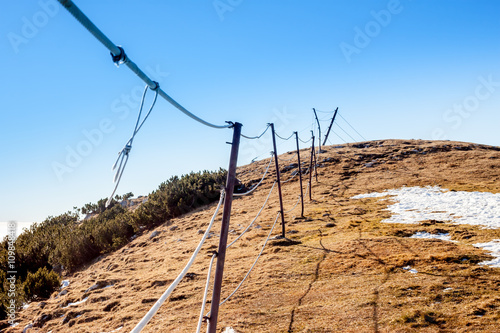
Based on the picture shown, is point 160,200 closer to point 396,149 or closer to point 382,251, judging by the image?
point 382,251

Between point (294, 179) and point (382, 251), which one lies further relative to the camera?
point (294, 179)

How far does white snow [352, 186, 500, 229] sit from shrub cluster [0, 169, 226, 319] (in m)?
8.03

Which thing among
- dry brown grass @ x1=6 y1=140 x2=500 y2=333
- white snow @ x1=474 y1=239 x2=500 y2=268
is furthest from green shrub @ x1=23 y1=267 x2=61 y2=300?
white snow @ x1=474 y1=239 x2=500 y2=268

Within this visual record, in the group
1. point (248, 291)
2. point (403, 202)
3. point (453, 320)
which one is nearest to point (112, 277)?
point (248, 291)

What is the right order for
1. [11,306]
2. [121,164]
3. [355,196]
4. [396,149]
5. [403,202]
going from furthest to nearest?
1. [396,149]
2. [355,196]
3. [403,202]
4. [11,306]
5. [121,164]

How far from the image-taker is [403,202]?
11.8 metres

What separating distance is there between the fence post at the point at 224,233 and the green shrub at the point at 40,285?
8.55 metres

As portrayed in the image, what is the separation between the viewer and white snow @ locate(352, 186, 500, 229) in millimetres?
8742

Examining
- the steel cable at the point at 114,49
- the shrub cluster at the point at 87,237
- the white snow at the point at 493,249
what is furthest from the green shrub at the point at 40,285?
the white snow at the point at 493,249

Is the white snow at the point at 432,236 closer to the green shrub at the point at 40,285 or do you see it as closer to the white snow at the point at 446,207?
the white snow at the point at 446,207

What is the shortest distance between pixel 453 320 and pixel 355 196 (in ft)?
34.9

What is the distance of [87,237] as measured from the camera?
13102 millimetres

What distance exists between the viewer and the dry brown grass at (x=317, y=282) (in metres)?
4.28

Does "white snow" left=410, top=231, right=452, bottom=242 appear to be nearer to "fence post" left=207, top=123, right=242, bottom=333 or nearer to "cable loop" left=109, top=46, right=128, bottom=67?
"fence post" left=207, top=123, right=242, bottom=333
